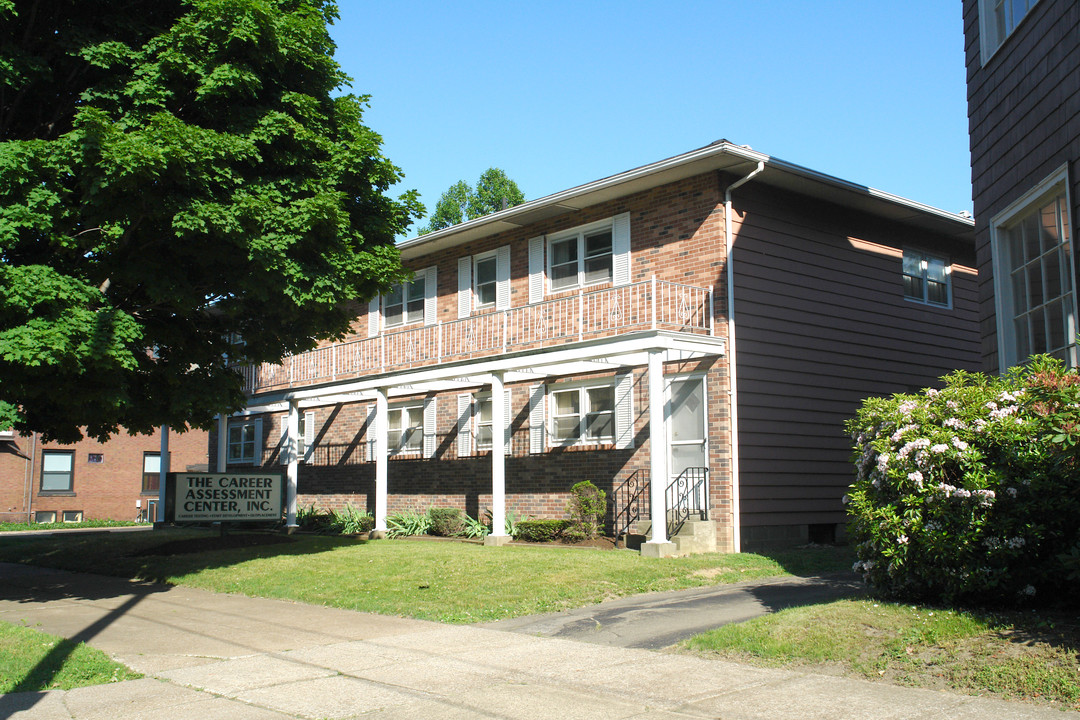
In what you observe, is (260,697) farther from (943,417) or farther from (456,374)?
(456,374)

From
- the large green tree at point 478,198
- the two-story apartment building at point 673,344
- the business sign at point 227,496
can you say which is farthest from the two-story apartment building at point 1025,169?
the large green tree at point 478,198

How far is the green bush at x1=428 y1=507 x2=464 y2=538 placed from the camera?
19156mm

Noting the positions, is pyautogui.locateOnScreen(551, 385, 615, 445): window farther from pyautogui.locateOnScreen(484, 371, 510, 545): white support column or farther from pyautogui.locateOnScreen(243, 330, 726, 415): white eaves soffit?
pyautogui.locateOnScreen(484, 371, 510, 545): white support column

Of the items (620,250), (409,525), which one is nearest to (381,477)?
(409,525)

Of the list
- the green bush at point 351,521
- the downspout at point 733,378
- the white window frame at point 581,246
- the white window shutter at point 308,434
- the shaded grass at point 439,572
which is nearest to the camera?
the shaded grass at point 439,572

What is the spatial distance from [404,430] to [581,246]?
22.2 feet

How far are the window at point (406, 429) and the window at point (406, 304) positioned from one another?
82.9 inches

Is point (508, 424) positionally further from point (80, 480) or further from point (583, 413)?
point (80, 480)

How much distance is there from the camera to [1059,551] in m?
6.89

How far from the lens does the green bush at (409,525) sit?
65.0 ft

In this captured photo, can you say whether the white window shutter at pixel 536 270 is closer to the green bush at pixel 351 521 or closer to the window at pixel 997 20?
the green bush at pixel 351 521

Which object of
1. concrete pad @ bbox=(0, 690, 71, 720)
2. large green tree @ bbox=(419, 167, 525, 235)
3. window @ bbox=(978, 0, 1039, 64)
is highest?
large green tree @ bbox=(419, 167, 525, 235)

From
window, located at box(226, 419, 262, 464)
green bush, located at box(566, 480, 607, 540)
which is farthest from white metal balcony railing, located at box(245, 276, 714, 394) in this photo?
window, located at box(226, 419, 262, 464)

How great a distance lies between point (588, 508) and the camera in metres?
16.7
